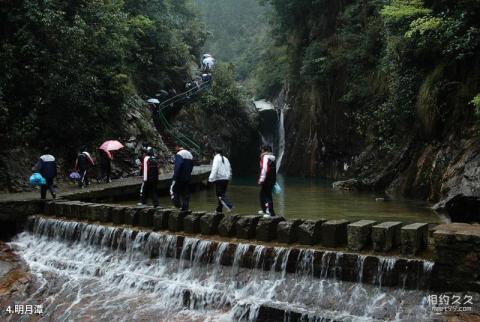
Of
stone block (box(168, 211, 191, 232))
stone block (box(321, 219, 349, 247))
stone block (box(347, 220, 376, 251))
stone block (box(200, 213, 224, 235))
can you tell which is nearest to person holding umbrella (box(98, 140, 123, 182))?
stone block (box(168, 211, 191, 232))

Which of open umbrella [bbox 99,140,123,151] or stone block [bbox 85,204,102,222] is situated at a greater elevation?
open umbrella [bbox 99,140,123,151]

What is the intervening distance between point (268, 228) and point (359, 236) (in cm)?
177

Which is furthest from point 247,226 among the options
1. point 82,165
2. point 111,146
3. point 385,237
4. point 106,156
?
point 106,156

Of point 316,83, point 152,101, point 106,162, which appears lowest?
point 106,162

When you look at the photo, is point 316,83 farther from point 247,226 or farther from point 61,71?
point 247,226

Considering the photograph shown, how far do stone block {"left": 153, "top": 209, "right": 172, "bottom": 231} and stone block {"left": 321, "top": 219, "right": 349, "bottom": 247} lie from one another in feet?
12.0

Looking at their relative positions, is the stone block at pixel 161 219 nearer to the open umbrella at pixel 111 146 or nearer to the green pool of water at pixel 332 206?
the green pool of water at pixel 332 206

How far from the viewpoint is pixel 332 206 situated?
13.9 meters

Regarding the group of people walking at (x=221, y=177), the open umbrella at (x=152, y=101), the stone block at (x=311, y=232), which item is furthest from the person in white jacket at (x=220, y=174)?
the open umbrella at (x=152, y=101)

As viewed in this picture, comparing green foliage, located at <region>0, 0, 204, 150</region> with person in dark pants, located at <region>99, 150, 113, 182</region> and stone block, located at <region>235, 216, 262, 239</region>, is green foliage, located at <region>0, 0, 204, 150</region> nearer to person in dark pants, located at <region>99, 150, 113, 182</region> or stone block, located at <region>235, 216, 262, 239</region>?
person in dark pants, located at <region>99, 150, 113, 182</region>

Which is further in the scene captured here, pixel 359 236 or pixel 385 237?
pixel 359 236

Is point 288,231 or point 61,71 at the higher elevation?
point 61,71

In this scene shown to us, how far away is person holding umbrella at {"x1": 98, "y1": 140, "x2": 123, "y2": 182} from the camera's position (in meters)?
17.4

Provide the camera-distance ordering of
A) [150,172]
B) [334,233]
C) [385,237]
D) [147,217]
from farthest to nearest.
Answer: [150,172], [147,217], [334,233], [385,237]
